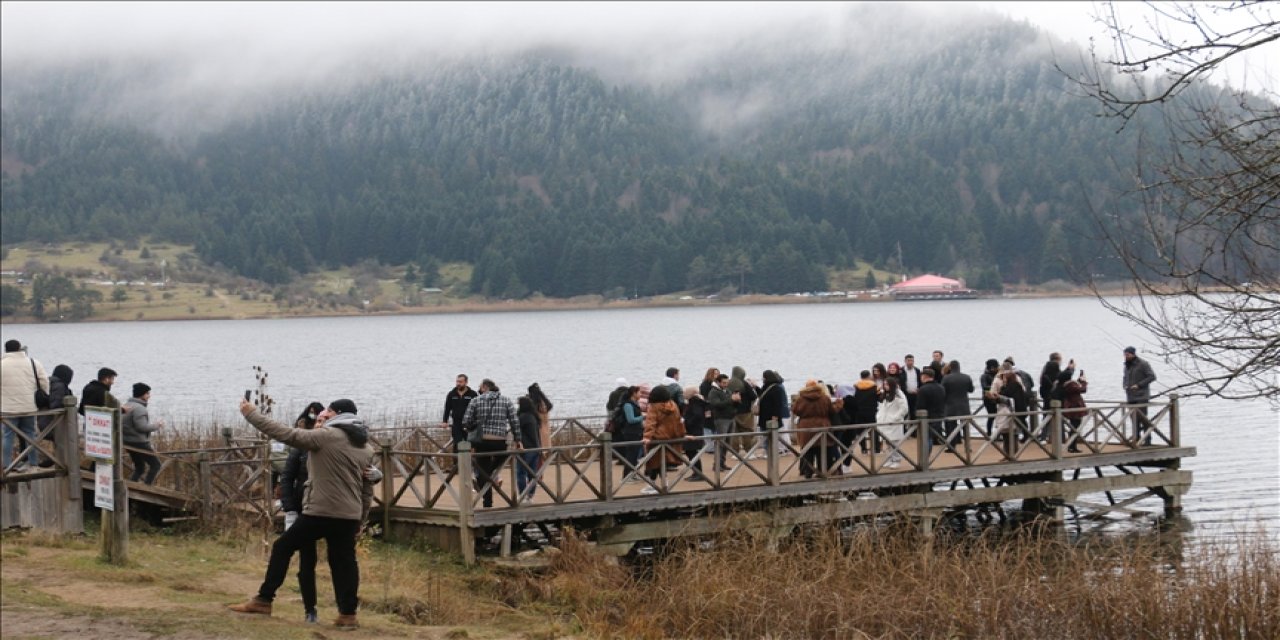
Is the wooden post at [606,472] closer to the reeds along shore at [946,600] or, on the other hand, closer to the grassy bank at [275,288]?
the reeds along shore at [946,600]

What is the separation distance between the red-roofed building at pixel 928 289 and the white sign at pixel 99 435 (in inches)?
6778

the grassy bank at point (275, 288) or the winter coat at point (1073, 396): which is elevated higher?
the grassy bank at point (275, 288)

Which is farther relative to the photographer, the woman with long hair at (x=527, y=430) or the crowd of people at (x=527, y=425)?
the woman with long hair at (x=527, y=430)

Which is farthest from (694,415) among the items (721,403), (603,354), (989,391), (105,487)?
(603,354)

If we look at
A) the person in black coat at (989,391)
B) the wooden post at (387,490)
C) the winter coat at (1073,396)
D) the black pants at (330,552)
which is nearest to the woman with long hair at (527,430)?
the wooden post at (387,490)

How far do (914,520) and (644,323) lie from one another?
118 metres

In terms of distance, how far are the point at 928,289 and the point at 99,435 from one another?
568ft

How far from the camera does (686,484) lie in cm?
1900

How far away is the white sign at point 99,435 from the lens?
42.7 ft

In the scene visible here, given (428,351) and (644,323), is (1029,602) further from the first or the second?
(644,323)

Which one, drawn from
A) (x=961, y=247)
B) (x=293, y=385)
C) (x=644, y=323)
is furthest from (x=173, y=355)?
(x=961, y=247)

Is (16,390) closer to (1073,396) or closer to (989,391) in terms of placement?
(989,391)

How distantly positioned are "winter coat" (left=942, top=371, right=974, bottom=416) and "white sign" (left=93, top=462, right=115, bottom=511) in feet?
42.2

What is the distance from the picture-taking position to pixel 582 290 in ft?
612
